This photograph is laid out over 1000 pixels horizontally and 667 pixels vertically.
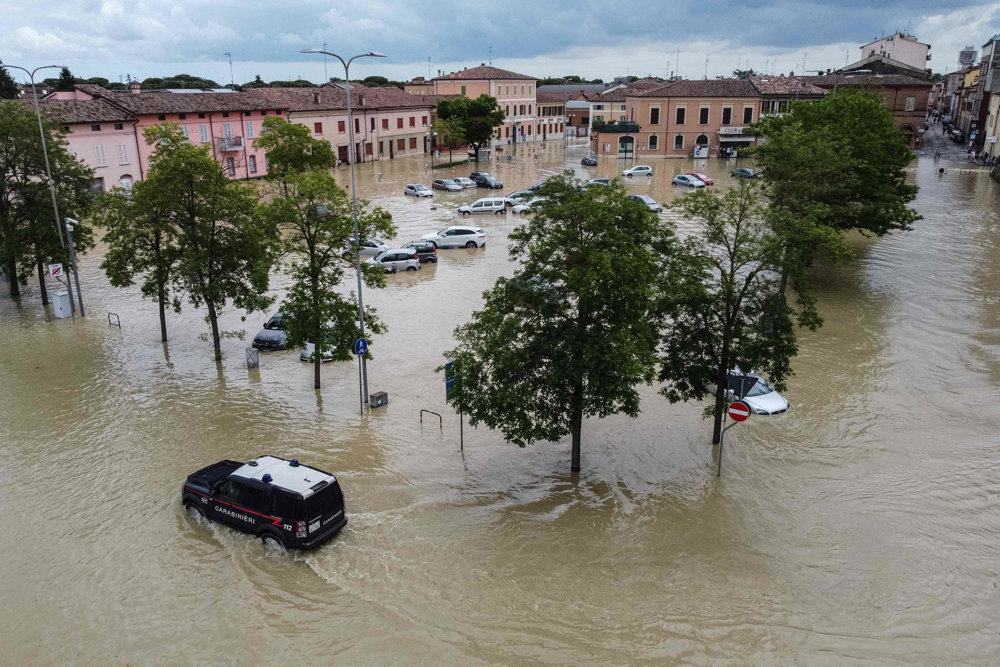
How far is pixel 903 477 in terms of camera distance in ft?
56.2

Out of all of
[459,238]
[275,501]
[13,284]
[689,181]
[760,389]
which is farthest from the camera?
[689,181]

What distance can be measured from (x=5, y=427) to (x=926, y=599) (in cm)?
2250

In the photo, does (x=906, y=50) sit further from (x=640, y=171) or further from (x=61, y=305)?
(x=61, y=305)

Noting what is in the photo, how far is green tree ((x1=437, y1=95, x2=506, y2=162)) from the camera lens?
79.2m

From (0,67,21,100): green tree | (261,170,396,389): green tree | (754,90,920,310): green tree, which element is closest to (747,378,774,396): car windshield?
(754,90,920,310): green tree

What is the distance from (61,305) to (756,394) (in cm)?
2713

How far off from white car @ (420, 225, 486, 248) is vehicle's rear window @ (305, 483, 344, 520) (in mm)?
28256

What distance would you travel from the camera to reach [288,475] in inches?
564

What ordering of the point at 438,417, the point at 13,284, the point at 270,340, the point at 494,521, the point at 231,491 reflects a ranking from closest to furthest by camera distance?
the point at 231,491 < the point at 494,521 < the point at 438,417 < the point at 270,340 < the point at 13,284

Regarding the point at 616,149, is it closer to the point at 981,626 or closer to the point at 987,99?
the point at 987,99

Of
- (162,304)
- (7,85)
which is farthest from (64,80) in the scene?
(162,304)

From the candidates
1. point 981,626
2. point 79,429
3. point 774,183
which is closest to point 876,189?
point 774,183

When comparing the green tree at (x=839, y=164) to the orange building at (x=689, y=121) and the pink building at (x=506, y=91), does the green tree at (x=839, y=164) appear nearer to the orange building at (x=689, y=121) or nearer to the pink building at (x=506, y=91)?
the orange building at (x=689, y=121)

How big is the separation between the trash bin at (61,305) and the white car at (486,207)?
88.6ft
